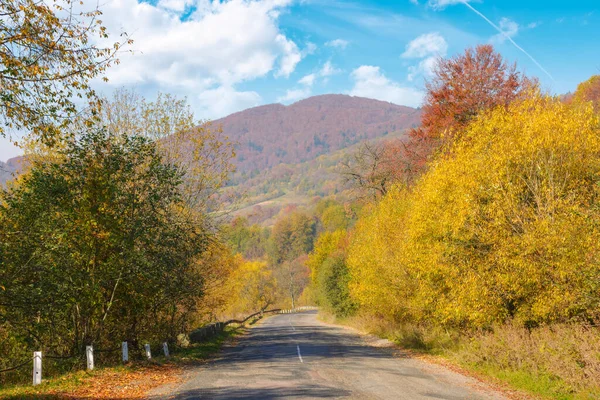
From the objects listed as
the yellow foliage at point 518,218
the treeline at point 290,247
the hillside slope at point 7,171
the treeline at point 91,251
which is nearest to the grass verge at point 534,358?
the yellow foliage at point 518,218

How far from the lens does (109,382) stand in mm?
13586

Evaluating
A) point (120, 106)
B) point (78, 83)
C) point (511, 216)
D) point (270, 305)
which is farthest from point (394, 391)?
point (270, 305)

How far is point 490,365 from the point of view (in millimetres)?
16078

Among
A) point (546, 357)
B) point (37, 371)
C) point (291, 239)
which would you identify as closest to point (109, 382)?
point (37, 371)

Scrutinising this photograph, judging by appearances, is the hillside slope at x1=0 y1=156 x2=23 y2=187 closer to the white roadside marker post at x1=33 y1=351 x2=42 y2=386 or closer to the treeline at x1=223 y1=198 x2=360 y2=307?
the white roadside marker post at x1=33 y1=351 x2=42 y2=386

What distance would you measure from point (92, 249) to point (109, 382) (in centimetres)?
451

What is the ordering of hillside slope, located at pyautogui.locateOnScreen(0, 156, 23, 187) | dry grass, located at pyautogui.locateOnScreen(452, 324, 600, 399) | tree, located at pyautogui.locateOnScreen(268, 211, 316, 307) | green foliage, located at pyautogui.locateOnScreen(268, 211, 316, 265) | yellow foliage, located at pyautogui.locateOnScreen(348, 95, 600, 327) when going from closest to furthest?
hillside slope, located at pyautogui.locateOnScreen(0, 156, 23, 187), dry grass, located at pyautogui.locateOnScreen(452, 324, 600, 399), yellow foliage, located at pyautogui.locateOnScreen(348, 95, 600, 327), tree, located at pyautogui.locateOnScreen(268, 211, 316, 307), green foliage, located at pyautogui.locateOnScreen(268, 211, 316, 265)

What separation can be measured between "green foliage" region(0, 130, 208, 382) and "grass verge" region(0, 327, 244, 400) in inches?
77.8

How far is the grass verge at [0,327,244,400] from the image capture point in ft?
37.8

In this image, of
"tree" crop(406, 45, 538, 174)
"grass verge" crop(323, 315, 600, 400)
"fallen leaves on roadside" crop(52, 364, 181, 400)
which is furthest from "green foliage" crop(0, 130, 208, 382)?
"tree" crop(406, 45, 538, 174)

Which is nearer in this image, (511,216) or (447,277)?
(511,216)

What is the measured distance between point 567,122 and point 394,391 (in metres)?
10.4

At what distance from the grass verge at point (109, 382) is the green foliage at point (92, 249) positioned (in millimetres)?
1975

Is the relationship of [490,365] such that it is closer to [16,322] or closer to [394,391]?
[394,391]
